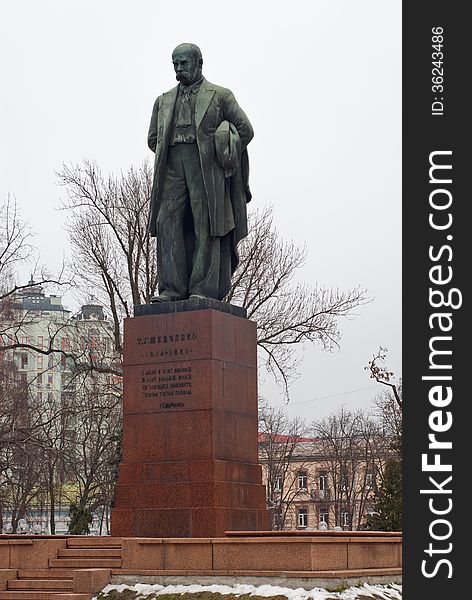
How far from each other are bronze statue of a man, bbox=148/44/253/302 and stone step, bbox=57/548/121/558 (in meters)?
3.56

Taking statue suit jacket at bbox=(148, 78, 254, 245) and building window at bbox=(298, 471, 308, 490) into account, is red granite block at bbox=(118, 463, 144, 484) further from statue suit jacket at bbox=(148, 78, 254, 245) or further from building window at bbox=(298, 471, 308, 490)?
building window at bbox=(298, 471, 308, 490)

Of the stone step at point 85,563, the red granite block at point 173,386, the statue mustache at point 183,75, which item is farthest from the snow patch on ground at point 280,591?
the statue mustache at point 183,75

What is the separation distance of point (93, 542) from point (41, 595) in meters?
1.31

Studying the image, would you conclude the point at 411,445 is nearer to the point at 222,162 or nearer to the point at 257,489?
the point at 257,489

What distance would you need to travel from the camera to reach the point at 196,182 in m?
16.0

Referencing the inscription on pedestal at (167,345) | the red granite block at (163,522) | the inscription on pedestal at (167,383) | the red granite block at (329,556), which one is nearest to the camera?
the red granite block at (329,556)

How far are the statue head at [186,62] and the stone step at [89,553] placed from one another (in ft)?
21.0

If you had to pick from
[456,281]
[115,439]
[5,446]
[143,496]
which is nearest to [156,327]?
[143,496]

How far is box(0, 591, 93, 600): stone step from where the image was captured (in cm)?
1263

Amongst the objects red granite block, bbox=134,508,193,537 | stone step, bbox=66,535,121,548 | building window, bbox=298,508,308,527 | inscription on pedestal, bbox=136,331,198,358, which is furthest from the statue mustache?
building window, bbox=298,508,308,527

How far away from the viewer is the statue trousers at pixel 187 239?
52.2 feet

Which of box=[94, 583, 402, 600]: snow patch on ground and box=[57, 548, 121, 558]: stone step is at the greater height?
box=[57, 548, 121, 558]: stone step

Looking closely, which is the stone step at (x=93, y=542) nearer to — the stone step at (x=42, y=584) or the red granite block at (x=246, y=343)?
the stone step at (x=42, y=584)

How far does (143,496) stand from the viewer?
14906mm
